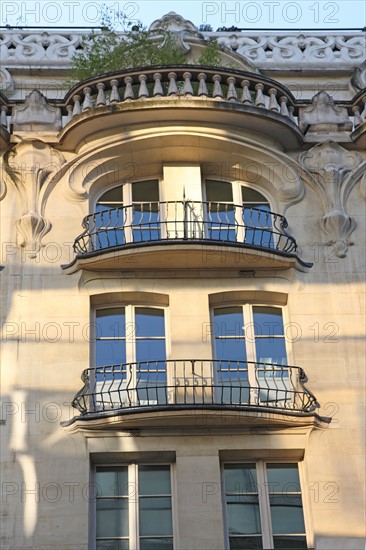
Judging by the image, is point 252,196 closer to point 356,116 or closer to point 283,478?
point 356,116

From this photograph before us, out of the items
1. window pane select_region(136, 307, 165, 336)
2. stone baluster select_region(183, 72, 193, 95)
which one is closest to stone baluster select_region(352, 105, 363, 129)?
stone baluster select_region(183, 72, 193, 95)

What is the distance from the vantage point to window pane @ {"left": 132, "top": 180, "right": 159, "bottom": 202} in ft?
68.2

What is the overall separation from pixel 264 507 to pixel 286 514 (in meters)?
0.40

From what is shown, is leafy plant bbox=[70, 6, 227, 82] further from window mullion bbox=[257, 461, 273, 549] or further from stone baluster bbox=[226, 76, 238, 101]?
window mullion bbox=[257, 461, 273, 549]

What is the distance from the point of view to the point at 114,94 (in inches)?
804

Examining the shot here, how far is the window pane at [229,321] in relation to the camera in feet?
62.7

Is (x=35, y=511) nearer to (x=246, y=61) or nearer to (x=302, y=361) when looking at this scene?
(x=302, y=361)

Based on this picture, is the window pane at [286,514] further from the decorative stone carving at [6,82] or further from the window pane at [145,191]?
the decorative stone carving at [6,82]

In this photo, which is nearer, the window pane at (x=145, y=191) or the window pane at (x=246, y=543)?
the window pane at (x=246, y=543)

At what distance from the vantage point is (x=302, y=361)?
1852 centimetres

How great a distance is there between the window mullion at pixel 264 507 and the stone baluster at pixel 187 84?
24.6 feet

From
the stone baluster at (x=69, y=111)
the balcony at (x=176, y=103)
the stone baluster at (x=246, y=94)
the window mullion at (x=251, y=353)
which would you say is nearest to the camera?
the window mullion at (x=251, y=353)

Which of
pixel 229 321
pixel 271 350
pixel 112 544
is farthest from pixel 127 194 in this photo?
pixel 112 544

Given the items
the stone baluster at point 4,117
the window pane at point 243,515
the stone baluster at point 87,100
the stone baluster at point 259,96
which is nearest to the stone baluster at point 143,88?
the stone baluster at point 87,100
